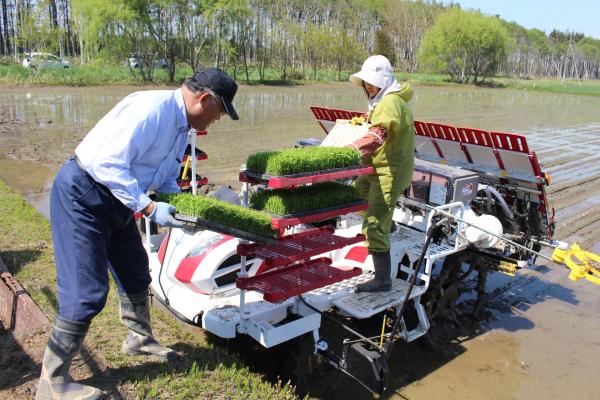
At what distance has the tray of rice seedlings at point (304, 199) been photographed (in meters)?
3.68

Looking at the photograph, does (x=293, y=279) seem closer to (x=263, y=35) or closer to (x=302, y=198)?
(x=302, y=198)

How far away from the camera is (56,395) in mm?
2926

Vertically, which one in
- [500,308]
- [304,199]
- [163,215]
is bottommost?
[500,308]

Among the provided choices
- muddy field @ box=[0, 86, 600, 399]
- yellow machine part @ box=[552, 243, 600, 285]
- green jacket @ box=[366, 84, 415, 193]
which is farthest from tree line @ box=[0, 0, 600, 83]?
yellow machine part @ box=[552, 243, 600, 285]

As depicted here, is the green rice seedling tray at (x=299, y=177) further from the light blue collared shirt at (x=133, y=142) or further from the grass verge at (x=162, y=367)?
the grass verge at (x=162, y=367)

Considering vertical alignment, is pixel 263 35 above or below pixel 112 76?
above

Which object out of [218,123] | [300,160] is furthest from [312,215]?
[218,123]

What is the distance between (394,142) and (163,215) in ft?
7.27

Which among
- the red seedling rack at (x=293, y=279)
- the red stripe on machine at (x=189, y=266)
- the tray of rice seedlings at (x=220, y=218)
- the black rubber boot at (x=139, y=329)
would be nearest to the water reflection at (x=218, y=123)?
the red stripe on machine at (x=189, y=266)

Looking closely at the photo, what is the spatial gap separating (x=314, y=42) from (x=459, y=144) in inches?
1974

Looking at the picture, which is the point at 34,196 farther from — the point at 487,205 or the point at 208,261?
the point at 487,205

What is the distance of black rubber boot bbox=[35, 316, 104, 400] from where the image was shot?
2.88m

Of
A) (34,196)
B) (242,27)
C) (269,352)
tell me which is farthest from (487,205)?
(242,27)

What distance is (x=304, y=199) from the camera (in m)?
3.78
